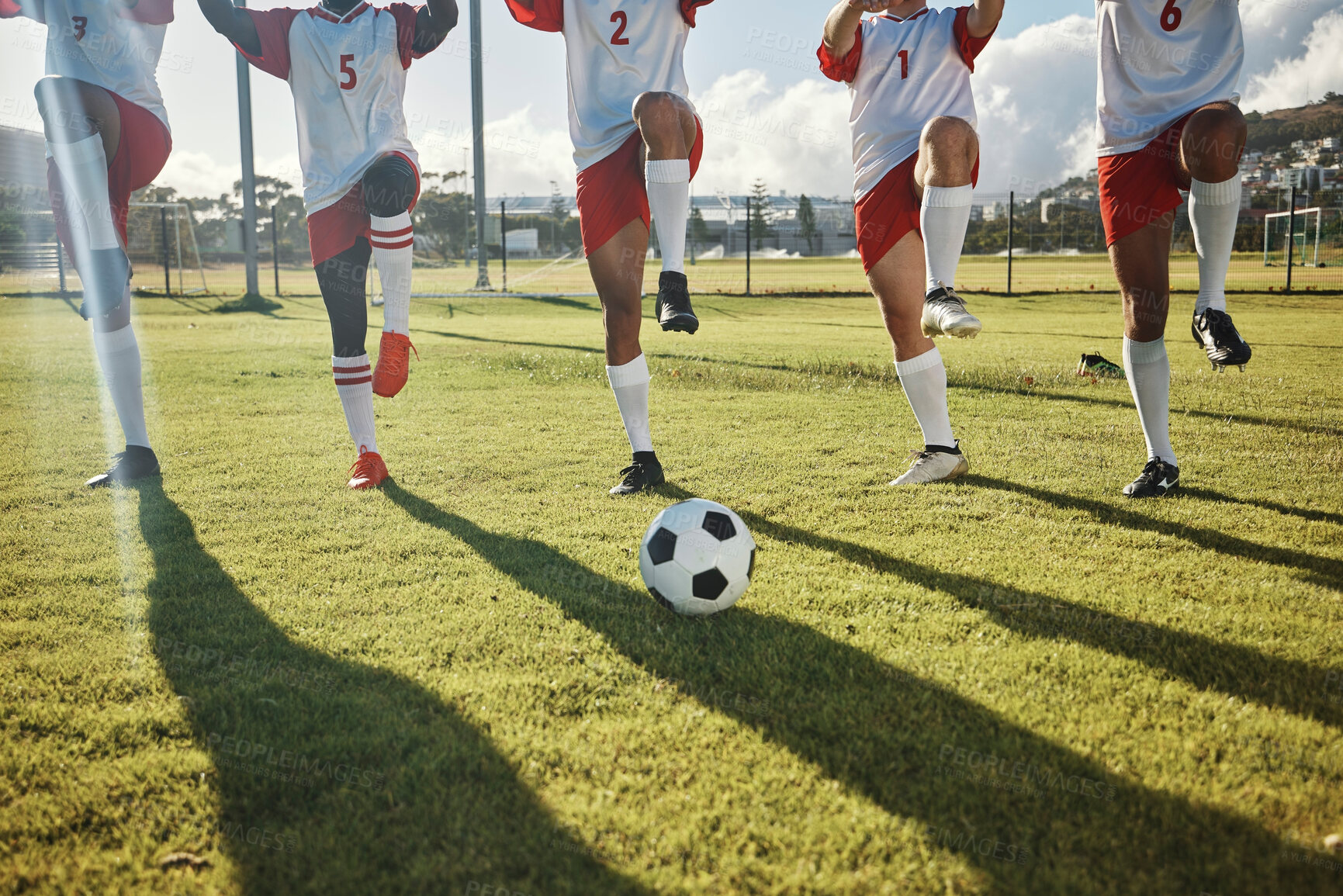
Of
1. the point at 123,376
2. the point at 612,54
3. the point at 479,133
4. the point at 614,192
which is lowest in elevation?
the point at 123,376

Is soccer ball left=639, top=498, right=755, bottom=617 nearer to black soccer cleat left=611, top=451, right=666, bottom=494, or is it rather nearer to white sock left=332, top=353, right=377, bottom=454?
black soccer cleat left=611, top=451, right=666, bottom=494

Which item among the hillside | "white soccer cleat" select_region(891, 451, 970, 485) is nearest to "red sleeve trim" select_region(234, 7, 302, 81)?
"white soccer cleat" select_region(891, 451, 970, 485)

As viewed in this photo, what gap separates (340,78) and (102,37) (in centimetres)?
130

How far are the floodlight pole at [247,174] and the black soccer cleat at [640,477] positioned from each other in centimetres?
1734

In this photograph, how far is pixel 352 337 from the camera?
14.6ft

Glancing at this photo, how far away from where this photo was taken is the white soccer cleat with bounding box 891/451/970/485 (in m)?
4.15

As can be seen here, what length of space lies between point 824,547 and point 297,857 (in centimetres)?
216

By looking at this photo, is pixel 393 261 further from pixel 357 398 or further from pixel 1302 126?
pixel 1302 126

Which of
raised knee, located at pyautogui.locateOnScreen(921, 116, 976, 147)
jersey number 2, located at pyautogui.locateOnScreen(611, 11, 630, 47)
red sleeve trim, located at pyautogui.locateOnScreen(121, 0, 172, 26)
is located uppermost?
red sleeve trim, located at pyautogui.locateOnScreen(121, 0, 172, 26)

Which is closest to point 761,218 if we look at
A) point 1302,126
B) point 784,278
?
point 784,278

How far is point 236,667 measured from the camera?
7.42ft

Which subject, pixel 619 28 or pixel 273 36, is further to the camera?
pixel 273 36

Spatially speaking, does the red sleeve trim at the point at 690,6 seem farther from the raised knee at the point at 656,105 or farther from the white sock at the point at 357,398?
the white sock at the point at 357,398

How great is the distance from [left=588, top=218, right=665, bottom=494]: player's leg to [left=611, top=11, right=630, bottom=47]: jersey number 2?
84cm
